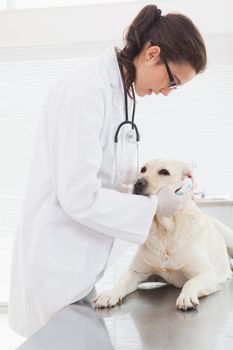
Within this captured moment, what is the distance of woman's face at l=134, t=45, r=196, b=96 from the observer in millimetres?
1335

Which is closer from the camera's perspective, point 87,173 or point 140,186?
point 87,173

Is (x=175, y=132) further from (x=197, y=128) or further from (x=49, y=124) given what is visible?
(x=49, y=124)

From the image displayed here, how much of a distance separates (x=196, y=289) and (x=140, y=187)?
0.36m

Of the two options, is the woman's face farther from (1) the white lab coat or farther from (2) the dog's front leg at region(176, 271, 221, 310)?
(2) the dog's front leg at region(176, 271, 221, 310)

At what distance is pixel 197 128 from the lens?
4512mm

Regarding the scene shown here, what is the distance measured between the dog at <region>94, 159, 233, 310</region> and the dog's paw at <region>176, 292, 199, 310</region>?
0.08 metres

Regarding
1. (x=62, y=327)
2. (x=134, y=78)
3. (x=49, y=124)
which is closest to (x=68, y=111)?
(x=49, y=124)

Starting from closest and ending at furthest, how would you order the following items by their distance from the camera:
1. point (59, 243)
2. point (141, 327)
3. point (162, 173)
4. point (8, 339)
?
point (141, 327), point (59, 243), point (162, 173), point (8, 339)

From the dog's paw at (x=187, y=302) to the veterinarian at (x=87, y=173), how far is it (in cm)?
21

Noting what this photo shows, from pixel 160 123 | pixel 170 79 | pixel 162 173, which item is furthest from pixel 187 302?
pixel 160 123

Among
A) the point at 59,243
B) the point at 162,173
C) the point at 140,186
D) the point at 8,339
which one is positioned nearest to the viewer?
the point at 59,243

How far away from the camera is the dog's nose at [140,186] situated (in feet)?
5.12

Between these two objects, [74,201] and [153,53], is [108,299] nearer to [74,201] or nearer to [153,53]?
[74,201]

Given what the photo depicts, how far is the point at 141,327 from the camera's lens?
1.14 meters
